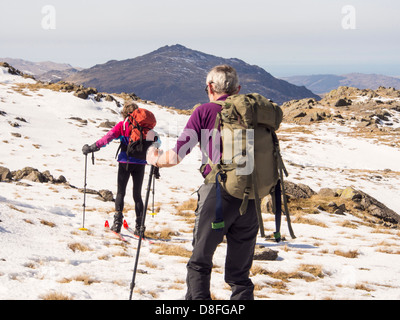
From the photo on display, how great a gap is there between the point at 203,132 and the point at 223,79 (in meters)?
0.72

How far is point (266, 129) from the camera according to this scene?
171 inches

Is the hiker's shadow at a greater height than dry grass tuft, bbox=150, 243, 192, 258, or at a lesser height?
lesser

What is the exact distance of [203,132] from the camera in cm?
432

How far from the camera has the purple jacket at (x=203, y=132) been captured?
425cm

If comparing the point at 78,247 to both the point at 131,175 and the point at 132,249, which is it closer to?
the point at 132,249

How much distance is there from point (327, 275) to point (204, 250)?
15.4 feet

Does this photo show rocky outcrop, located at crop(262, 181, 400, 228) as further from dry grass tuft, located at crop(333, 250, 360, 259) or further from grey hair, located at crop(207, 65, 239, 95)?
grey hair, located at crop(207, 65, 239, 95)

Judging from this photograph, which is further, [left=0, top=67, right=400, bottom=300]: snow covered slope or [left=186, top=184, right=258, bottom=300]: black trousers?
[left=0, top=67, right=400, bottom=300]: snow covered slope

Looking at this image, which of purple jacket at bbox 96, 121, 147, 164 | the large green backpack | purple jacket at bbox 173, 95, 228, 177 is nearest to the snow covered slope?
purple jacket at bbox 96, 121, 147, 164

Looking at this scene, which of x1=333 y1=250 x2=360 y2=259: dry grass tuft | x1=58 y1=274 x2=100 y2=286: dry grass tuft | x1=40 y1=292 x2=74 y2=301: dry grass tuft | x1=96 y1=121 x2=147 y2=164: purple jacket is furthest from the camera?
x1=333 y1=250 x2=360 y2=259: dry grass tuft

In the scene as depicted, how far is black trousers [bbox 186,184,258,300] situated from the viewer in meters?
4.30

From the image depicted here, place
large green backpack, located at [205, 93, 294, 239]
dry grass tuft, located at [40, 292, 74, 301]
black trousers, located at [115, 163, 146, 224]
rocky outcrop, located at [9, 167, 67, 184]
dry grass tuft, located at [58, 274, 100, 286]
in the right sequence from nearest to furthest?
large green backpack, located at [205, 93, 294, 239]
dry grass tuft, located at [40, 292, 74, 301]
dry grass tuft, located at [58, 274, 100, 286]
black trousers, located at [115, 163, 146, 224]
rocky outcrop, located at [9, 167, 67, 184]
